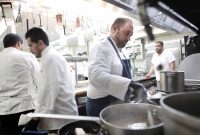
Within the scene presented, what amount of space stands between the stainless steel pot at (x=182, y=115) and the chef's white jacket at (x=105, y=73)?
77cm

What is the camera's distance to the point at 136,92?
1311 mm

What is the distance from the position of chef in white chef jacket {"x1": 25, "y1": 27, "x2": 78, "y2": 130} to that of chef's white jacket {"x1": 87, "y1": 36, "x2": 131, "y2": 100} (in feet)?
0.67

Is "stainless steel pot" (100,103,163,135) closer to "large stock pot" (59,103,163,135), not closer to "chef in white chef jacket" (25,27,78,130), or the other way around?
"large stock pot" (59,103,163,135)

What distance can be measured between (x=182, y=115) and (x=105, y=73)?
115 cm

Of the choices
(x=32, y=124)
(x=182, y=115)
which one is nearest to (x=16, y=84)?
(x=32, y=124)

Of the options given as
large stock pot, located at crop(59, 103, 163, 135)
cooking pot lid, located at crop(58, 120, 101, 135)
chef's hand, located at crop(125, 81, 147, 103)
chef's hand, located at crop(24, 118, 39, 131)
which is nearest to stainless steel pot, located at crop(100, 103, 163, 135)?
large stock pot, located at crop(59, 103, 163, 135)

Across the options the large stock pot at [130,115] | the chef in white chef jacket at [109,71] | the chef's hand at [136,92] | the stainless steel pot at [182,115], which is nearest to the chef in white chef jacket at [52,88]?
the chef in white chef jacket at [109,71]

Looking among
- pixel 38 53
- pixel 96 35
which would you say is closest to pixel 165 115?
pixel 38 53

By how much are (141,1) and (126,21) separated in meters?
1.19

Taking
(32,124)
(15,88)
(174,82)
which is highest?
(174,82)

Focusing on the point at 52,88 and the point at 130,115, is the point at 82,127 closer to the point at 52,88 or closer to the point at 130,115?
the point at 130,115

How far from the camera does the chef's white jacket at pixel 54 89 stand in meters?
1.58

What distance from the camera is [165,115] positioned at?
0.50 metres

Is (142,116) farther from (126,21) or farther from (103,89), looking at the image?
(126,21)
